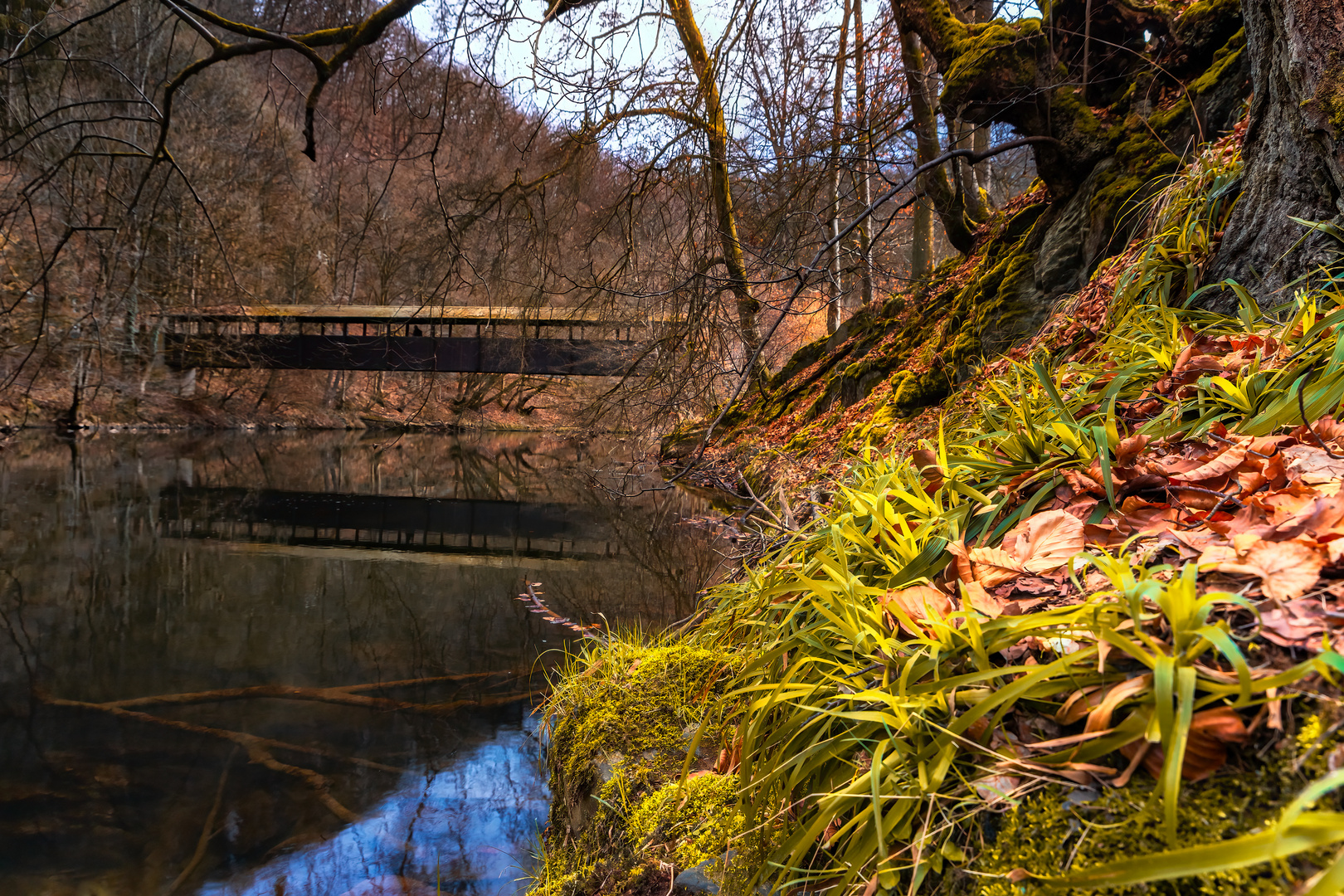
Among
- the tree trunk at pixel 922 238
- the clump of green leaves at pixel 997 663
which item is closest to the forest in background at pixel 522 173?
the tree trunk at pixel 922 238

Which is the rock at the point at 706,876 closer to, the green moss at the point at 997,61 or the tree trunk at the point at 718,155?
the tree trunk at the point at 718,155

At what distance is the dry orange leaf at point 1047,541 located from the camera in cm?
125

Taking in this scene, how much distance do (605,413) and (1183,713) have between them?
7231 millimetres

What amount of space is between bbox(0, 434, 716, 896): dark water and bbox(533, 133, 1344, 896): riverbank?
86cm

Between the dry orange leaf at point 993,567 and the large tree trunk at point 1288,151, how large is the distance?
142cm

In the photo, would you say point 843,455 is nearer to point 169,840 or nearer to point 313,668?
point 313,668

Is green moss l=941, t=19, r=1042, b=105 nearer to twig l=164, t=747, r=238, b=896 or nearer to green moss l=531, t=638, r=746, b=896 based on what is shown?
Answer: green moss l=531, t=638, r=746, b=896

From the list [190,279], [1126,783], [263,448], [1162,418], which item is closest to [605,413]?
[1162,418]

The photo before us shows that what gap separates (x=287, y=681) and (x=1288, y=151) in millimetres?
5027

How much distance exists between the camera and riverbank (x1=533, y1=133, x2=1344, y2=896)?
76 cm

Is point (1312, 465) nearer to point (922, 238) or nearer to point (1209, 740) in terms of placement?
point (1209, 740)

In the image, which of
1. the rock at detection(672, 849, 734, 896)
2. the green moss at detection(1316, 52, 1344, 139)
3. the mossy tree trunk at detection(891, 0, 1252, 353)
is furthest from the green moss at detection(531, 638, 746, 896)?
the mossy tree trunk at detection(891, 0, 1252, 353)

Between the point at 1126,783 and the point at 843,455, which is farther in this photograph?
the point at 843,455

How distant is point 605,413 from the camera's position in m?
7.83
